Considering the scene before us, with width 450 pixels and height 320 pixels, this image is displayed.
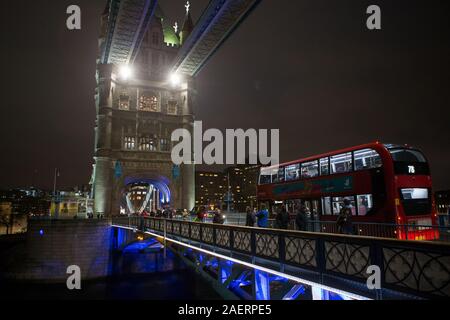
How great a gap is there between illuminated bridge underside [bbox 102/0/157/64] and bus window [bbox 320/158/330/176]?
27.6 meters

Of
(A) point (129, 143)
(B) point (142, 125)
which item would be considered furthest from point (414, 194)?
(B) point (142, 125)

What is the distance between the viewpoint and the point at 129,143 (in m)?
47.8

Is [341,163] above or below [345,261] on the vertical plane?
above

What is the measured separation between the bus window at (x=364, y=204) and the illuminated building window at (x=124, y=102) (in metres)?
38.5

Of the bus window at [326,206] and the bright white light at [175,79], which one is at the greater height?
the bright white light at [175,79]

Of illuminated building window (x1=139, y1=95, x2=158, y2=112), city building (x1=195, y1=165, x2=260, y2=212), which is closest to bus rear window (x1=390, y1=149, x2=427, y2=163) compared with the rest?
illuminated building window (x1=139, y1=95, x2=158, y2=112)

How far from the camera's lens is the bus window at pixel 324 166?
693 inches

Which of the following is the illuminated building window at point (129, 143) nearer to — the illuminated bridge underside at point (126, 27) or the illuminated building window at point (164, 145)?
the illuminated building window at point (164, 145)

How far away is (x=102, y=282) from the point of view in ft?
104

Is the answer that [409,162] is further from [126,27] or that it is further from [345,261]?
[126,27]

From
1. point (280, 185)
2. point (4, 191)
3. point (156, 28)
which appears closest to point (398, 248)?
point (280, 185)

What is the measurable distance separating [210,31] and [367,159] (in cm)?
2977
